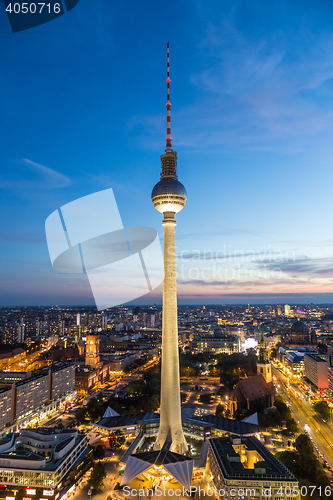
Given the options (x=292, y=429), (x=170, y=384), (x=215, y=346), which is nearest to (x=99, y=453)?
(x=170, y=384)

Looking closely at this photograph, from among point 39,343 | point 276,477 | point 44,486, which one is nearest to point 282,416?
point 276,477

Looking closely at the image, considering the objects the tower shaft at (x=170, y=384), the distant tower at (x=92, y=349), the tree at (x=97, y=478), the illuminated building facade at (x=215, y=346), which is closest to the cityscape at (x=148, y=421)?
the tree at (x=97, y=478)

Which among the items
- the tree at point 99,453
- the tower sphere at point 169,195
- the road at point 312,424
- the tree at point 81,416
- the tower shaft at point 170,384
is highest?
the tower sphere at point 169,195

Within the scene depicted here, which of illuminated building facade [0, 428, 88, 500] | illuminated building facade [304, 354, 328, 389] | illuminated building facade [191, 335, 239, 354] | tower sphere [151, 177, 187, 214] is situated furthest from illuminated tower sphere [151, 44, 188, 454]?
illuminated building facade [191, 335, 239, 354]

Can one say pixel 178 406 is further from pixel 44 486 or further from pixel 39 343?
pixel 39 343

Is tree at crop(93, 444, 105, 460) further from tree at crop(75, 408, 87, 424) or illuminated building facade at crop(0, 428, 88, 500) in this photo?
tree at crop(75, 408, 87, 424)

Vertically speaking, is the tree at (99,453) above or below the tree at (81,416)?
above

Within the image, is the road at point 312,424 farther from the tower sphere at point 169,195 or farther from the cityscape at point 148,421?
the tower sphere at point 169,195
